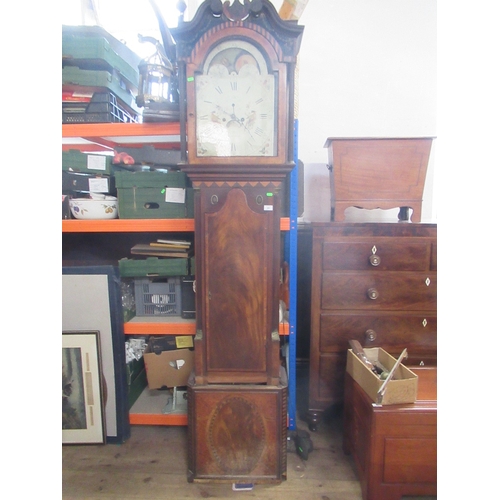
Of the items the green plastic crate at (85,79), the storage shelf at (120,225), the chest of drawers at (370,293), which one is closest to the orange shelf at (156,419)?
the chest of drawers at (370,293)

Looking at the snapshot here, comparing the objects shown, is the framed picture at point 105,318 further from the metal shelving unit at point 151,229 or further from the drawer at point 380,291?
the drawer at point 380,291

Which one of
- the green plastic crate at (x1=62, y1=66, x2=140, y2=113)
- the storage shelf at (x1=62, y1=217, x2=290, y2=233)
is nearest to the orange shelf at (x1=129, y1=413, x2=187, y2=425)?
the storage shelf at (x1=62, y1=217, x2=290, y2=233)

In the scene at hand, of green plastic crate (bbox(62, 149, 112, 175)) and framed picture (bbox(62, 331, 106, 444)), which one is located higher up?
green plastic crate (bbox(62, 149, 112, 175))

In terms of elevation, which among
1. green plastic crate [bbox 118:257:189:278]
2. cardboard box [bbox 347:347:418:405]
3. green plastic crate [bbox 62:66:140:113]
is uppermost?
green plastic crate [bbox 62:66:140:113]

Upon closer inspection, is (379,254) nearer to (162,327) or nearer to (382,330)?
(382,330)

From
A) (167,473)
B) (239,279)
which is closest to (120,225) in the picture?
(239,279)

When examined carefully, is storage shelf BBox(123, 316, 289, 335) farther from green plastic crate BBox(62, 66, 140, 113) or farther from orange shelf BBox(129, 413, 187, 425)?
green plastic crate BBox(62, 66, 140, 113)

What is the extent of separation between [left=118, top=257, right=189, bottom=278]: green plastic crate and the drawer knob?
818mm

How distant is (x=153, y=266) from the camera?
1.36 m

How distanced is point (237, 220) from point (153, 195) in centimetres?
45

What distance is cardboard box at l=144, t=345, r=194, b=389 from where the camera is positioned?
1.43 m

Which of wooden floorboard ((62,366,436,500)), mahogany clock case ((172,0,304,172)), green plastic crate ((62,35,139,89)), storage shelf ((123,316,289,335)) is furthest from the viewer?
storage shelf ((123,316,289,335))

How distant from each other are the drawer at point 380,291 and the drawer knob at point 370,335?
3.8 inches
